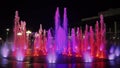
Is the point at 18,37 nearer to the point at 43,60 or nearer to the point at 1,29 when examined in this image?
the point at 43,60

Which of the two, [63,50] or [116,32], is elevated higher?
[116,32]

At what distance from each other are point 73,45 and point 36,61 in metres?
9.71

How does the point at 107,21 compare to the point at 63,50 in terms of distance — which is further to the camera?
the point at 107,21

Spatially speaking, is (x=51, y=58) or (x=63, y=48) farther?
(x=63, y=48)

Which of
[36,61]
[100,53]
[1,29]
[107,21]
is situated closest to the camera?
[36,61]

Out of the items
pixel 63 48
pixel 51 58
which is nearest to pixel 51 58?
pixel 51 58

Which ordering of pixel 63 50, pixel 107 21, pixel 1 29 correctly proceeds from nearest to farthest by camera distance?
pixel 63 50, pixel 107 21, pixel 1 29

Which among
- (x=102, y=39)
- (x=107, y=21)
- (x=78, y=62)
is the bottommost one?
(x=78, y=62)

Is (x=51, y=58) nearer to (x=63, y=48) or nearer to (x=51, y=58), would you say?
(x=51, y=58)

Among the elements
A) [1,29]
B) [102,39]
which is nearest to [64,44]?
[102,39]

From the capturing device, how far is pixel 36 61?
64.6 feet

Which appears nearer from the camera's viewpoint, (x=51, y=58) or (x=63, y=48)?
(x=51, y=58)

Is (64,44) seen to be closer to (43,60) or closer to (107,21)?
(43,60)

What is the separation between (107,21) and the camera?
53844 millimetres
